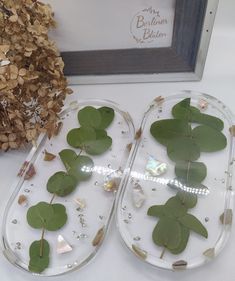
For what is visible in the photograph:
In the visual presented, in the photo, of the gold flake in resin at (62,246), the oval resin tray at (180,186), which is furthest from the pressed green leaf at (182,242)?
the gold flake in resin at (62,246)

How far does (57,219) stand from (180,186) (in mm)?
147

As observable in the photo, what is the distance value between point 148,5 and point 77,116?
0.58 feet

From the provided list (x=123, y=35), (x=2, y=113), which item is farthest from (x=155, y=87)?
(x=2, y=113)

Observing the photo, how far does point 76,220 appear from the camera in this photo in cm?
43

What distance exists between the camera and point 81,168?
1.54 ft

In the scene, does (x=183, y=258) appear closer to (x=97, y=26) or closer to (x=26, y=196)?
(x=26, y=196)

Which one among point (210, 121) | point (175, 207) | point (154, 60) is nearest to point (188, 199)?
point (175, 207)

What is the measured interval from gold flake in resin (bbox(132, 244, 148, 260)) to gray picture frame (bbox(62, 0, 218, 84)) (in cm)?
27

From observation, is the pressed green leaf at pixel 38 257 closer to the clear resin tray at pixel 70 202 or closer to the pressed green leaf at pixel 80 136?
the clear resin tray at pixel 70 202

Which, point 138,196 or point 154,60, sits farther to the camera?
point 154,60

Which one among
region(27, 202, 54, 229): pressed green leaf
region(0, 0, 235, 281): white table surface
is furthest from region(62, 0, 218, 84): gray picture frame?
region(27, 202, 54, 229): pressed green leaf

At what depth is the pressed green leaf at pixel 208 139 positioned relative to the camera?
47 cm

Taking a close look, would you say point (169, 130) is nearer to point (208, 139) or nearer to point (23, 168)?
point (208, 139)

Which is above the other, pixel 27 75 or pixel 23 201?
pixel 27 75
